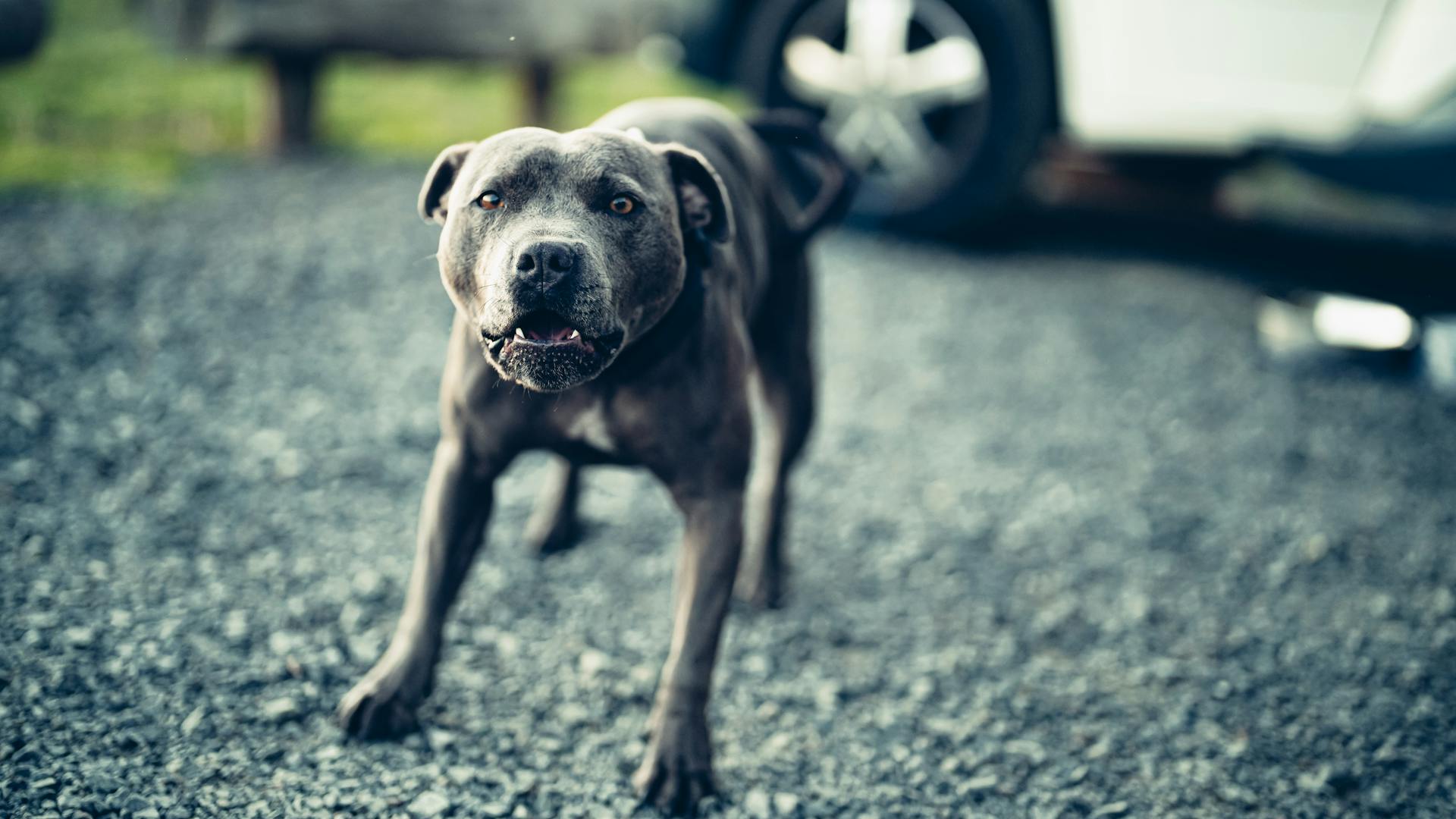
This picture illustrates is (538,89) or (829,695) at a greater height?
(538,89)

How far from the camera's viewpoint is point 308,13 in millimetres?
5934

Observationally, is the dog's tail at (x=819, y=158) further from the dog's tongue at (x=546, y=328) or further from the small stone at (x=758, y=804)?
the small stone at (x=758, y=804)

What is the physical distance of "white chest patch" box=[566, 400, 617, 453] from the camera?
2275 mm

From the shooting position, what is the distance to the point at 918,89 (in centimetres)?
560

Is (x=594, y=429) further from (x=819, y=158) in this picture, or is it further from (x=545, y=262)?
(x=819, y=158)

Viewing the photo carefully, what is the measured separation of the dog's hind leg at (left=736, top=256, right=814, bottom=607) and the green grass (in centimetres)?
379

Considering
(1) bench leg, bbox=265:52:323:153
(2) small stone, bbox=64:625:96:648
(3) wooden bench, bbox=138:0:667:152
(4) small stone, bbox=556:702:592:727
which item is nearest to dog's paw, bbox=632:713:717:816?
(4) small stone, bbox=556:702:592:727

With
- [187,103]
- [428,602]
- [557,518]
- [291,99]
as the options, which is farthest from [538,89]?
[428,602]

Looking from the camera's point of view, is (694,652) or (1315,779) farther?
(1315,779)

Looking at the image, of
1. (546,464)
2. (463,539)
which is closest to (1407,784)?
(463,539)


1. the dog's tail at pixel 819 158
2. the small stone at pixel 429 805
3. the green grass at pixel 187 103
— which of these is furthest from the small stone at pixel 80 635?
the green grass at pixel 187 103

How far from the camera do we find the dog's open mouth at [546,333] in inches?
77.7

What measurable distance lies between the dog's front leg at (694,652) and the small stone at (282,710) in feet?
2.62

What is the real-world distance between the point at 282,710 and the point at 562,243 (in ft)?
4.48
